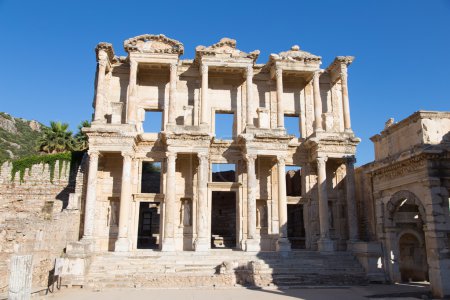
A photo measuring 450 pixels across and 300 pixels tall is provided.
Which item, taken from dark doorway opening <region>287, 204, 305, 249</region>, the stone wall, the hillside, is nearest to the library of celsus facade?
the stone wall

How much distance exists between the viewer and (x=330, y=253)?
19.9 metres

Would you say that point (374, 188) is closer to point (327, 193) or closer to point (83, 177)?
point (327, 193)

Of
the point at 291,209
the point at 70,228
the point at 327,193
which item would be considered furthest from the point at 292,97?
the point at 70,228

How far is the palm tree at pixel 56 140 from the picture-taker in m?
34.1

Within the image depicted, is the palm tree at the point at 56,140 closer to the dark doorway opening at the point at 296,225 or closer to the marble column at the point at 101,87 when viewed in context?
the marble column at the point at 101,87

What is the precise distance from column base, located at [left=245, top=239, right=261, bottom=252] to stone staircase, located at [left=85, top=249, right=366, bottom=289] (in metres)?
0.52

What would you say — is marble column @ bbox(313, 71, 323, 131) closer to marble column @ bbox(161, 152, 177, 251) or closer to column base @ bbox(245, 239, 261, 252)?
column base @ bbox(245, 239, 261, 252)

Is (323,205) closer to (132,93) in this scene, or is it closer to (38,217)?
(132,93)

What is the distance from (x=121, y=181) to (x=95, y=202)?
176 cm

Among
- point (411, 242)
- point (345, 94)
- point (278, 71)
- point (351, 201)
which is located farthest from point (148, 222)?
point (411, 242)

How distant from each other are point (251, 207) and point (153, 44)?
10577 mm

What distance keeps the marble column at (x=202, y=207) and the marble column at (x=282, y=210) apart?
11.8 ft

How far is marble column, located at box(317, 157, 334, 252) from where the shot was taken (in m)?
20.7

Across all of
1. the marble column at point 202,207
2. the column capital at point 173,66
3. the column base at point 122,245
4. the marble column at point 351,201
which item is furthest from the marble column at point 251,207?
the column capital at point 173,66
